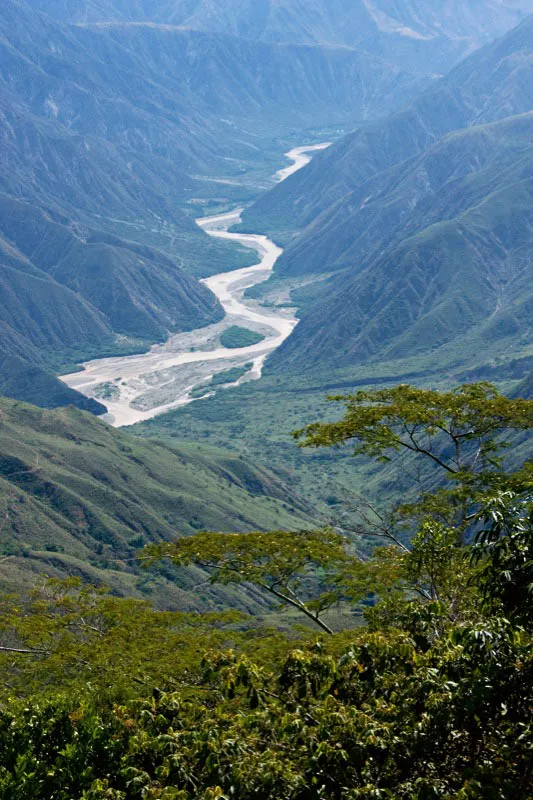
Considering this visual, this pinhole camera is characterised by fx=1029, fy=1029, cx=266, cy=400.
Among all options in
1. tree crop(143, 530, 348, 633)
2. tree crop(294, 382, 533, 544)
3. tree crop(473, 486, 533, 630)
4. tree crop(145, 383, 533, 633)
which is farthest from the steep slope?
tree crop(473, 486, 533, 630)

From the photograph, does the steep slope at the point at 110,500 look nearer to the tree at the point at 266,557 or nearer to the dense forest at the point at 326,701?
the tree at the point at 266,557

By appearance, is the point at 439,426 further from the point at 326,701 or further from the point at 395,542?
the point at 326,701

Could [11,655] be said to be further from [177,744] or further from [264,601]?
[264,601]

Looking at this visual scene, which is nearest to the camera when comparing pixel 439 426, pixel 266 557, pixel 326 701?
pixel 326 701

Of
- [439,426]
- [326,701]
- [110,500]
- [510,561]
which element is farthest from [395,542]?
[110,500]

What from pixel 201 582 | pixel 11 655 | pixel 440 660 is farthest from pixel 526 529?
pixel 201 582

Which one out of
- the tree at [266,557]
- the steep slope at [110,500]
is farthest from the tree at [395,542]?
the steep slope at [110,500]

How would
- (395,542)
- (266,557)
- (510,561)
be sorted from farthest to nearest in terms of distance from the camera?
(395,542) → (266,557) → (510,561)

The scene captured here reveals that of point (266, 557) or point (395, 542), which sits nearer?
point (266, 557)
